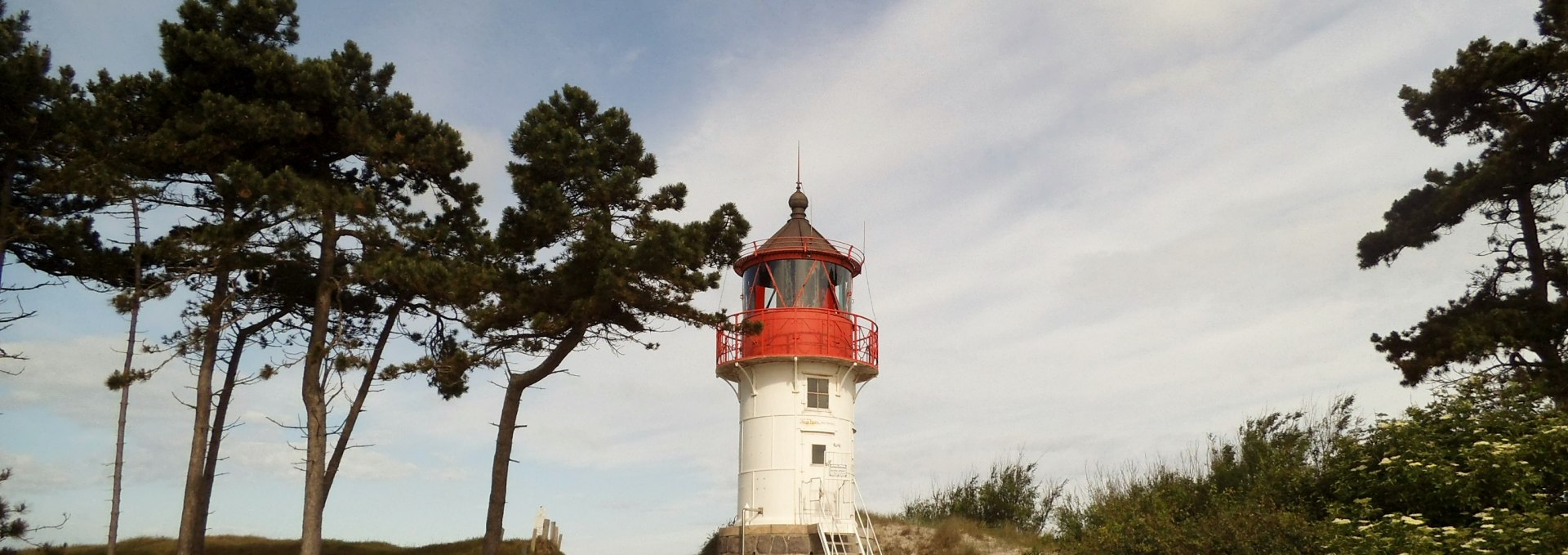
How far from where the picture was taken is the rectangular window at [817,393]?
25188mm

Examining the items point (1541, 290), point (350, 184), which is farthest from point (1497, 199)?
point (350, 184)

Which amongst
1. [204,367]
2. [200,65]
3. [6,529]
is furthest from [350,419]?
[200,65]

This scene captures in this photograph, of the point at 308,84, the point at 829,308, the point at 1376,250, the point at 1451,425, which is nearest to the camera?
the point at 1451,425

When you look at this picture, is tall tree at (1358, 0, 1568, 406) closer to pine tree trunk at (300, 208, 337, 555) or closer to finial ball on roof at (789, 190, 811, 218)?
finial ball on roof at (789, 190, 811, 218)

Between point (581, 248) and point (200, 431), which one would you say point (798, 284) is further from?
point (200, 431)

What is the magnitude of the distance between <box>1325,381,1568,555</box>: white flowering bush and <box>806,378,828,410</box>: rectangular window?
1057 cm

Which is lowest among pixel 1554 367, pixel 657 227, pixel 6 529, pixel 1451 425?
pixel 6 529

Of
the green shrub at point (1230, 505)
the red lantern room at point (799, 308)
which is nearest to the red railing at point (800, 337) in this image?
the red lantern room at point (799, 308)

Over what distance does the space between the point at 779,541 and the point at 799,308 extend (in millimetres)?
5234

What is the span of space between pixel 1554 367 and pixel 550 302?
18860 millimetres

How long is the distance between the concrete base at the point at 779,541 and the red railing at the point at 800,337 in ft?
12.6

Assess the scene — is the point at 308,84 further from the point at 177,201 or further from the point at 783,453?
the point at 783,453

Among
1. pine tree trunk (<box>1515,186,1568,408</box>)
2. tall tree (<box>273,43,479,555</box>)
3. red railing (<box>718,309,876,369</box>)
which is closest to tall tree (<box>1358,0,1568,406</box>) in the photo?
pine tree trunk (<box>1515,186,1568,408</box>)

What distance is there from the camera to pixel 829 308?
25.7 m
